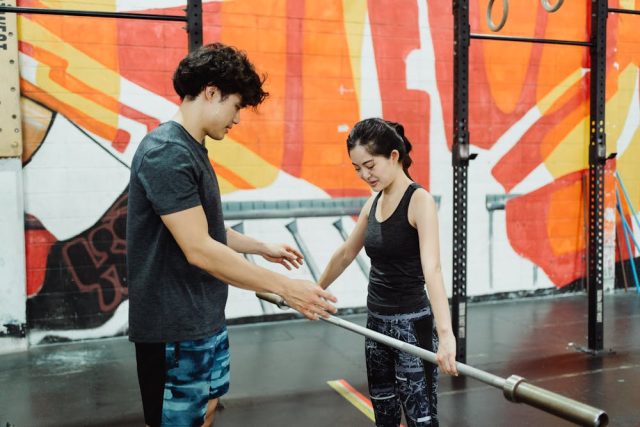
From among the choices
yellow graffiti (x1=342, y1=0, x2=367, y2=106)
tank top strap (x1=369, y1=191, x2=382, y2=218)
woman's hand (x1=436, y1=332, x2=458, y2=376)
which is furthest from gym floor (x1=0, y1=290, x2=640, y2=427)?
yellow graffiti (x1=342, y1=0, x2=367, y2=106)

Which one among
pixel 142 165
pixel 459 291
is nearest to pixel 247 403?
pixel 459 291

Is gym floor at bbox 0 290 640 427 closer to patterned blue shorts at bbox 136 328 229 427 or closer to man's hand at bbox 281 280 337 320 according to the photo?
patterned blue shorts at bbox 136 328 229 427

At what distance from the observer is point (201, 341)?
5.63 feet

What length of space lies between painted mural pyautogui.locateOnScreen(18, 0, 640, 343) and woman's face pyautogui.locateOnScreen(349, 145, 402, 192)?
282 centimetres

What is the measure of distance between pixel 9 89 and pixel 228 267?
3.59m

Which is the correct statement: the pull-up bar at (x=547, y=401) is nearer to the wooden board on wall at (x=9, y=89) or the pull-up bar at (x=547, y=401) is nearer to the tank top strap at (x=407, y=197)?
the tank top strap at (x=407, y=197)

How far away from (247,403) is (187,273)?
6.37 feet

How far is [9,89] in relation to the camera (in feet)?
14.1

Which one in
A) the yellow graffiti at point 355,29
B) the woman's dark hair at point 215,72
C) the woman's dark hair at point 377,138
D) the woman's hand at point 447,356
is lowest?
the woman's hand at point 447,356

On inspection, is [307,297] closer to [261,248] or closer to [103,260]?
[261,248]

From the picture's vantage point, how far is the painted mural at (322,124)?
4.54 meters

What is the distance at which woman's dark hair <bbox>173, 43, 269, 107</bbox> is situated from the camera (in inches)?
63.9

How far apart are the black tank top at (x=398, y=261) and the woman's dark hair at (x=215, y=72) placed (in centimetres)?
71

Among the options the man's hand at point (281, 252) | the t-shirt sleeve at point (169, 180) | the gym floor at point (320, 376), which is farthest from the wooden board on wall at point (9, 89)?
the t-shirt sleeve at point (169, 180)
